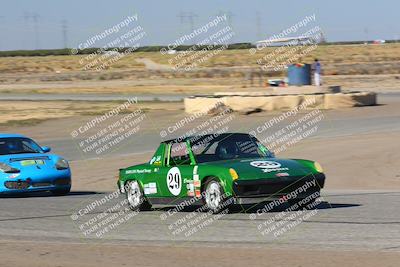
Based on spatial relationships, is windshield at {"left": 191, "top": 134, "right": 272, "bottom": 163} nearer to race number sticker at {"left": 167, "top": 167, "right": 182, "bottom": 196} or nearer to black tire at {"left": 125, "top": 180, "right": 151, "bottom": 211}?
race number sticker at {"left": 167, "top": 167, "right": 182, "bottom": 196}

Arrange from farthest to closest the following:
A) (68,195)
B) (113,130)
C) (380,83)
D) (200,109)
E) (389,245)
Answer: (380,83) < (200,109) < (113,130) < (68,195) < (389,245)

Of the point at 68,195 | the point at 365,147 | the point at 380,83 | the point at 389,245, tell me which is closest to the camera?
the point at 389,245

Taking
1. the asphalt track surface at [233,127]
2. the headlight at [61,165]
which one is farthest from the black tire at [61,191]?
the asphalt track surface at [233,127]

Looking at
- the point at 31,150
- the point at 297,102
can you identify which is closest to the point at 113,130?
the point at 297,102

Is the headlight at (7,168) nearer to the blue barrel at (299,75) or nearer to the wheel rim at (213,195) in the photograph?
the wheel rim at (213,195)

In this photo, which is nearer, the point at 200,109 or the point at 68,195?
the point at 68,195

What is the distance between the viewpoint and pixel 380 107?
37.4m

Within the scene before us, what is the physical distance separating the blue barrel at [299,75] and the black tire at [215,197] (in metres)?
27.9

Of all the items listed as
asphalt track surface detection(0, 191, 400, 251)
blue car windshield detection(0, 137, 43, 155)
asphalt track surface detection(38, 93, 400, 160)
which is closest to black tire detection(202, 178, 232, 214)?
asphalt track surface detection(0, 191, 400, 251)

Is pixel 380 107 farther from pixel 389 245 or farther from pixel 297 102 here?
pixel 389 245

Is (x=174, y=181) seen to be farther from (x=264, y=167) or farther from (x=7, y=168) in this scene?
(x=7, y=168)

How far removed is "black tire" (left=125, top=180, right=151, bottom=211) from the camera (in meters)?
13.8

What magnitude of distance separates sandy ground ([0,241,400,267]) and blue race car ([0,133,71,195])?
7.12m

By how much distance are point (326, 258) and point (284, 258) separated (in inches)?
15.9
